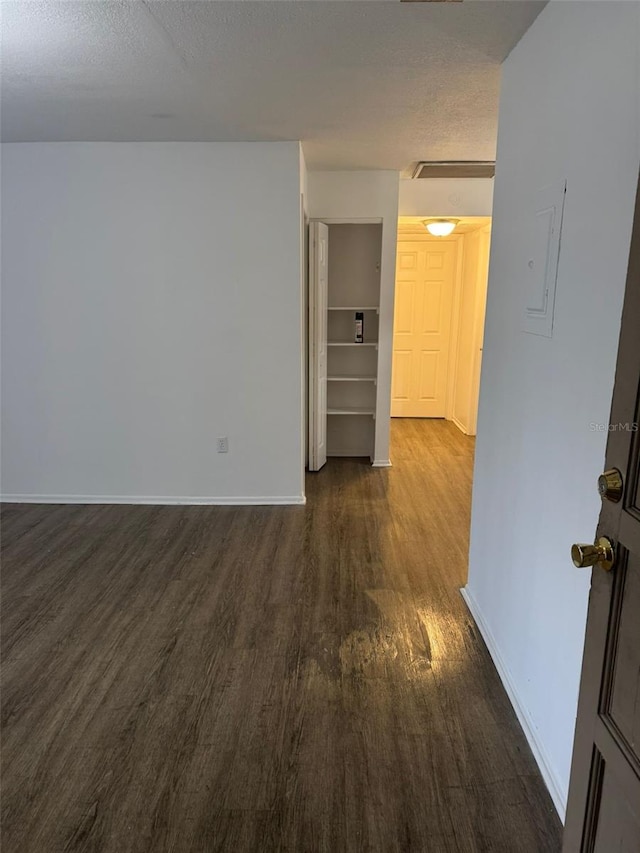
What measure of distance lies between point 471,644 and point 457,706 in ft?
1.32

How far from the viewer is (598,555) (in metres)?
1.02

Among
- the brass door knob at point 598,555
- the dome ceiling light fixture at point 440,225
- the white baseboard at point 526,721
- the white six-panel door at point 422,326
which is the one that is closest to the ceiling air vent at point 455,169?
the dome ceiling light fixture at point 440,225

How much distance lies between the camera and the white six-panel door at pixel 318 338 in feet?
13.6

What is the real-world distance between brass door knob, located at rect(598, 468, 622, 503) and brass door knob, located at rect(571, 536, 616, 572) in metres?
0.08

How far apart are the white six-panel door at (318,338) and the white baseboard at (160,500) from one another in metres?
0.75

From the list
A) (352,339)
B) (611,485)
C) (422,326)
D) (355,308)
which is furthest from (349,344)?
(611,485)

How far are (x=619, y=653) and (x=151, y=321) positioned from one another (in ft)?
11.2

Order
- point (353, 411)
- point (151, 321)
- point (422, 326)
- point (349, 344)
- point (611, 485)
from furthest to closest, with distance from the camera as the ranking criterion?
point (422, 326) → point (353, 411) → point (349, 344) → point (151, 321) → point (611, 485)

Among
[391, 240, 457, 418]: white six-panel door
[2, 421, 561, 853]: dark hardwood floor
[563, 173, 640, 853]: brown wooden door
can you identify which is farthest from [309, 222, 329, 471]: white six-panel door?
[563, 173, 640, 853]: brown wooden door

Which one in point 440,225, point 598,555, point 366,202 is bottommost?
point 598,555

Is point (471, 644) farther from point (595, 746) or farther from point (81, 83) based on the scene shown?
point (81, 83)

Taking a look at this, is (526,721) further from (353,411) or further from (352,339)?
(352,339)

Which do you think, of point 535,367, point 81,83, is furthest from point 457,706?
point 81,83

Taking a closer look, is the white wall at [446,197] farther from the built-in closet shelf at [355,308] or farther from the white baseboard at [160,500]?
the white baseboard at [160,500]
